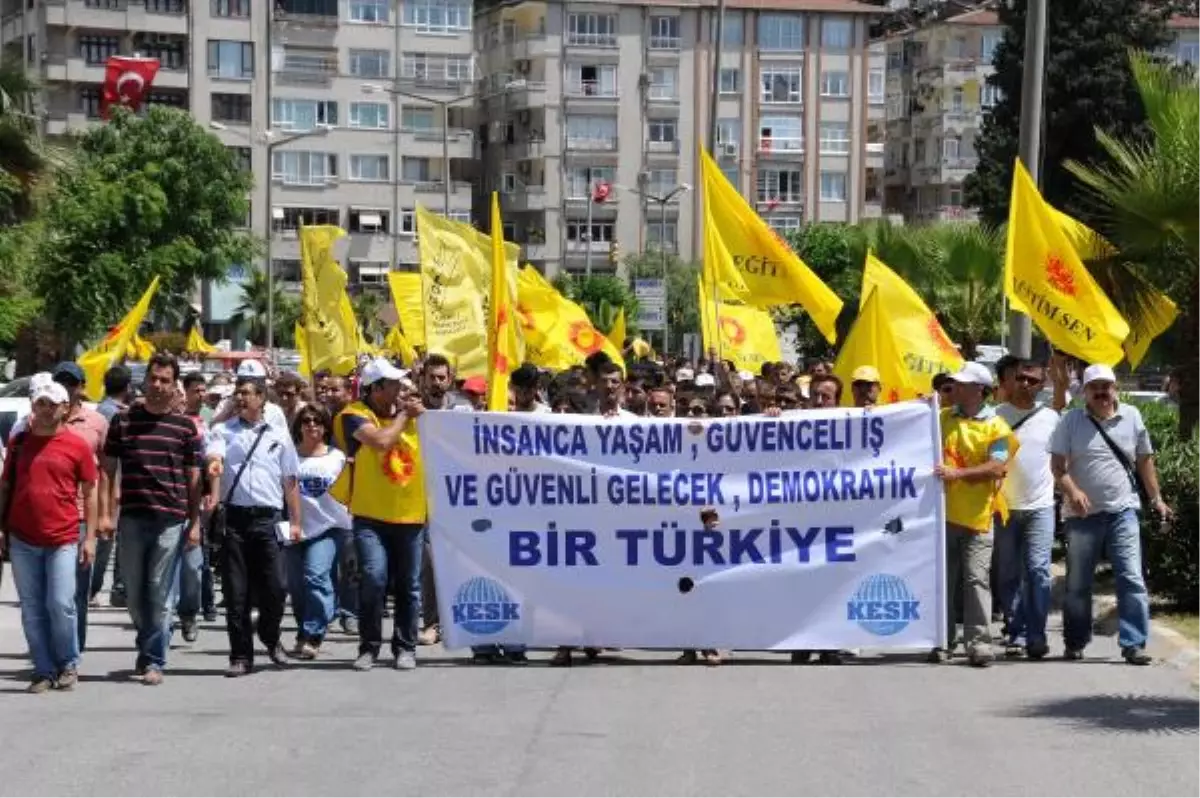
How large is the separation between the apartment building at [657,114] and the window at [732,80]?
97 millimetres

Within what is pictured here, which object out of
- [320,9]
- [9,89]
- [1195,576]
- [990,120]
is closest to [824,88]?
[320,9]

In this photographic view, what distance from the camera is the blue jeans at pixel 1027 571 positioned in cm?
1320

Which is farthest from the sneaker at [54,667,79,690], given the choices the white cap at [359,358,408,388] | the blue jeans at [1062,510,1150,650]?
the blue jeans at [1062,510,1150,650]

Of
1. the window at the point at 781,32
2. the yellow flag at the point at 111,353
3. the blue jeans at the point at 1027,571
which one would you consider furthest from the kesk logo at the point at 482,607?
the window at the point at 781,32

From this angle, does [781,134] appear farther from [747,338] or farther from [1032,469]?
[1032,469]

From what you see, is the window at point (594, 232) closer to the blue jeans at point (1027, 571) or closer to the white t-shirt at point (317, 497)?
the white t-shirt at point (317, 497)

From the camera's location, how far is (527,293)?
82.3 ft

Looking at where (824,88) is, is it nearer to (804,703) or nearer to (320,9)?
(320,9)

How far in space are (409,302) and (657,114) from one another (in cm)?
6790

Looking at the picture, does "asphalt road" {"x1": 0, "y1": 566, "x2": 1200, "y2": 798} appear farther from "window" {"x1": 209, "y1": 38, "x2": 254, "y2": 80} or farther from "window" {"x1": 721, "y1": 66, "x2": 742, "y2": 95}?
"window" {"x1": 721, "y1": 66, "x2": 742, "y2": 95}

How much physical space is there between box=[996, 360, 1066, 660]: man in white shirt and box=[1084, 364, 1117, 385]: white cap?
1.63 ft

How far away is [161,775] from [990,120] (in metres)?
51.8

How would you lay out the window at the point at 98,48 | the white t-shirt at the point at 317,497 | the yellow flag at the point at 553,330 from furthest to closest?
1. the window at the point at 98,48
2. the yellow flag at the point at 553,330
3. the white t-shirt at the point at 317,497

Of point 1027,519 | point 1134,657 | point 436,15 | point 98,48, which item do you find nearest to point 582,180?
point 436,15
